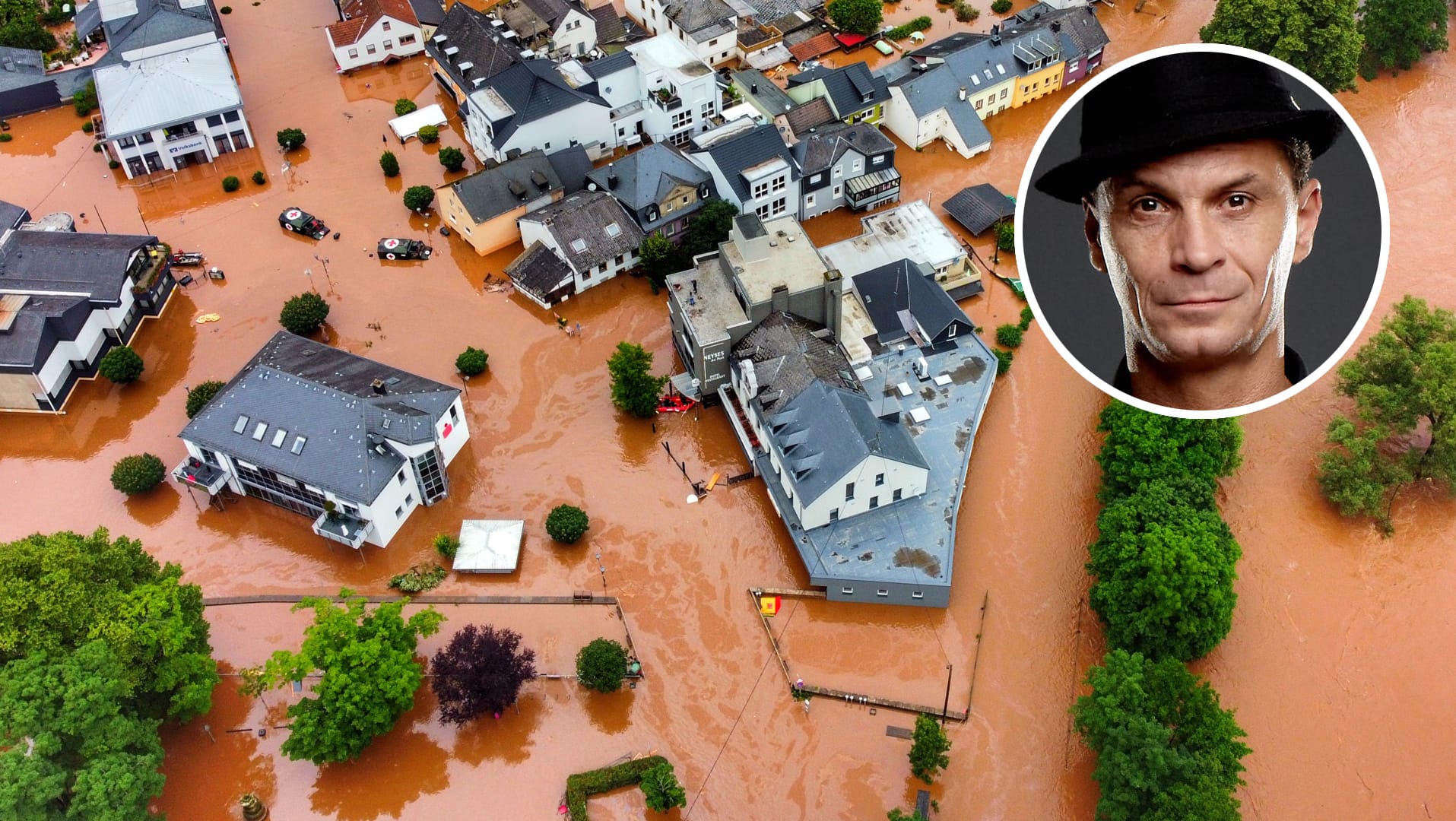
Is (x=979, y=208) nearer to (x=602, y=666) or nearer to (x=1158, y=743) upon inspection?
(x=1158, y=743)

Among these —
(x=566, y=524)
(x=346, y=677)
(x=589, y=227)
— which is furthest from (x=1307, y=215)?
(x=589, y=227)

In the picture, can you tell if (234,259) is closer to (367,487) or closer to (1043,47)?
(367,487)

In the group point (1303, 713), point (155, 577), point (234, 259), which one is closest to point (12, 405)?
point (234, 259)

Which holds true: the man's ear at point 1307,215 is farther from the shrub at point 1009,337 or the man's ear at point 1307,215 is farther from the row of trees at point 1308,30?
the row of trees at point 1308,30

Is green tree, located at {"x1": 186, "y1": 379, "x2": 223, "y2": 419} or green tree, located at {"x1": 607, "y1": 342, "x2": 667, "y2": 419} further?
green tree, located at {"x1": 186, "y1": 379, "x2": 223, "y2": 419}

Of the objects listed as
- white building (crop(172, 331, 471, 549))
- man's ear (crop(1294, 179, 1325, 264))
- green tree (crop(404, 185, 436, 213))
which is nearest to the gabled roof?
green tree (crop(404, 185, 436, 213))

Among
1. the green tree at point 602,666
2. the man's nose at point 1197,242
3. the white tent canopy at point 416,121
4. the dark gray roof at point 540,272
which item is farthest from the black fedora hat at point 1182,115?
the white tent canopy at point 416,121

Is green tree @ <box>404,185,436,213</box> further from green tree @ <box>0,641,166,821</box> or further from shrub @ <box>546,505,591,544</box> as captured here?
green tree @ <box>0,641,166,821</box>

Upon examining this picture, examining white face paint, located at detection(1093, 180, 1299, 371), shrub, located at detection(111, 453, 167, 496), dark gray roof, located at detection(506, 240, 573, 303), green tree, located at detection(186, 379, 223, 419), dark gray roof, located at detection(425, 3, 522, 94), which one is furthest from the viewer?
dark gray roof, located at detection(425, 3, 522, 94)
